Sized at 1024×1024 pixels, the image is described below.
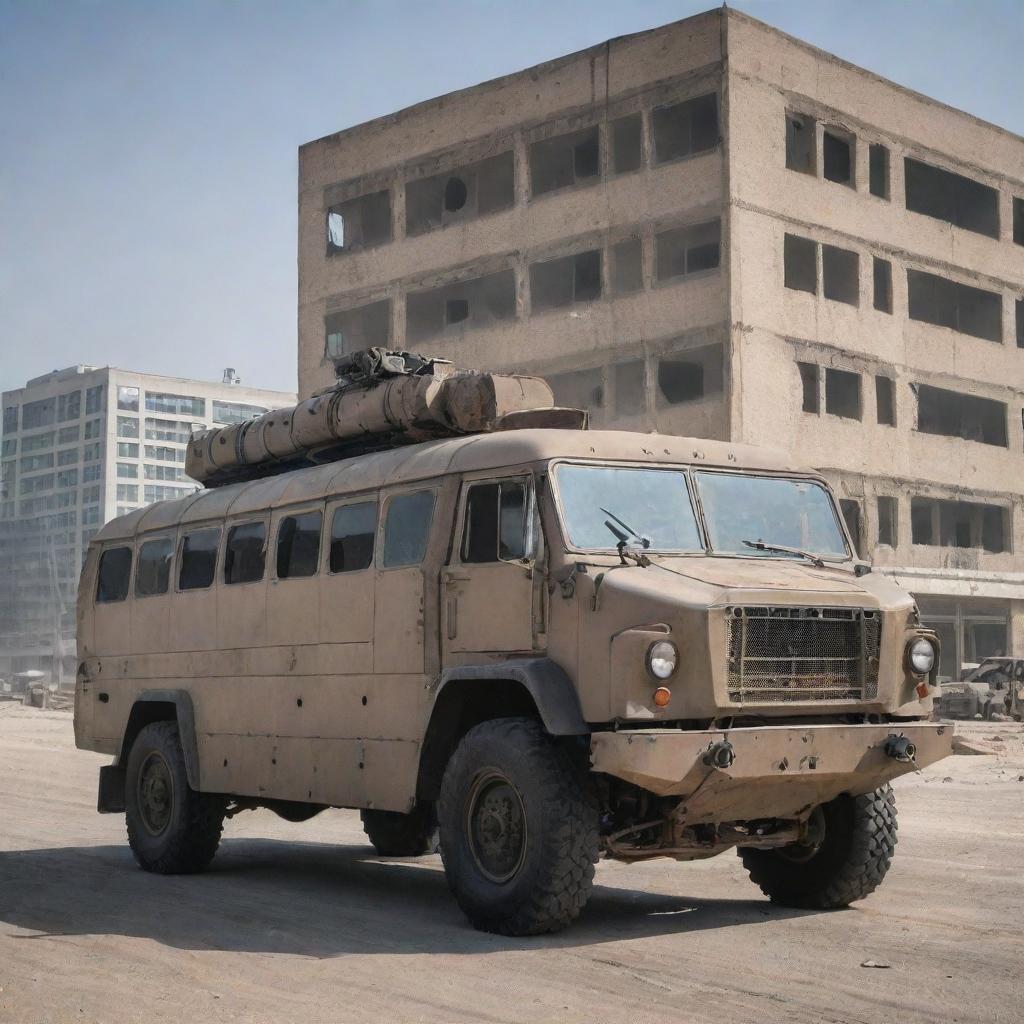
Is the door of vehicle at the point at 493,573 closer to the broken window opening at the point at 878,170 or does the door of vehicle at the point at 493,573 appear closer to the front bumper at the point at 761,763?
the front bumper at the point at 761,763

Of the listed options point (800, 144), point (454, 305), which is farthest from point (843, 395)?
point (454, 305)

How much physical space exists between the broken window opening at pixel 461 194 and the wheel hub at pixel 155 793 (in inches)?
1419

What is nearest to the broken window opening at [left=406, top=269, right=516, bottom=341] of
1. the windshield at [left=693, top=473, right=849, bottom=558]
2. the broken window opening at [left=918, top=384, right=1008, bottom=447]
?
the broken window opening at [left=918, top=384, right=1008, bottom=447]

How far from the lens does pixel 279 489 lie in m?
12.1

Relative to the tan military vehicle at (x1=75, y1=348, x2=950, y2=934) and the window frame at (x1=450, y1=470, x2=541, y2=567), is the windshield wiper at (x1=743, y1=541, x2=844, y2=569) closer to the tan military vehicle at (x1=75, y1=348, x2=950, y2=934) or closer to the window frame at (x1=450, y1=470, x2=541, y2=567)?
the tan military vehicle at (x1=75, y1=348, x2=950, y2=934)

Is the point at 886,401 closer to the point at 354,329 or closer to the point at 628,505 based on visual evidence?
the point at 354,329

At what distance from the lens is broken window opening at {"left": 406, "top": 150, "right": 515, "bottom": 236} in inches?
1912

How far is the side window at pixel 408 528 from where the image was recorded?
400 inches

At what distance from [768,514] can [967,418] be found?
140 feet

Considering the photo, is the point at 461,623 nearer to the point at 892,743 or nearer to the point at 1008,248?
the point at 892,743

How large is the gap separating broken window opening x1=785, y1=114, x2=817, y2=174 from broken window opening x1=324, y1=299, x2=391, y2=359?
14.4 metres

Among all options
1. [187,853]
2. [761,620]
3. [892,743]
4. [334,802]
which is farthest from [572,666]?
[187,853]

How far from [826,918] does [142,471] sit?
148301 millimetres

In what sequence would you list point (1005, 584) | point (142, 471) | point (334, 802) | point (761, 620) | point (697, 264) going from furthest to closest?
point (142, 471) < point (1005, 584) < point (697, 264) < point (334, 802) < point (761, 620)
